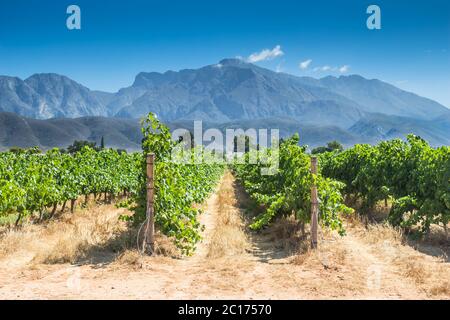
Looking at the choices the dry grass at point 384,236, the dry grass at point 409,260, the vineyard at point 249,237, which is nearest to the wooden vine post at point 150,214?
the vineyard at point 249,237

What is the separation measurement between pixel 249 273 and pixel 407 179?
791 cm

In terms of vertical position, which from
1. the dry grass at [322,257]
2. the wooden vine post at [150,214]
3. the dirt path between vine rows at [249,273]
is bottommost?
the dirt path between vine rows at [249,273]

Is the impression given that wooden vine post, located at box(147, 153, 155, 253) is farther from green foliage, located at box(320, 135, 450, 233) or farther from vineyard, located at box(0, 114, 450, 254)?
green foliage, located at box(320, 135, 450, 233)

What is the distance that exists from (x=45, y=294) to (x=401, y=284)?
6195 millimetres

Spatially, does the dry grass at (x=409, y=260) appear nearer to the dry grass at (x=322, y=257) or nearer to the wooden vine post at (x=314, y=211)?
the dry grass at (x=322, y=257)

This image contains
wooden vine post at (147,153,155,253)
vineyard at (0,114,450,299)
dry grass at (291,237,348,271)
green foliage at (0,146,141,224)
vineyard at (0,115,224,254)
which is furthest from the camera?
green foliage at (0,146,141,224)

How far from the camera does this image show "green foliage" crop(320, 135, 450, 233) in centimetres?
1034

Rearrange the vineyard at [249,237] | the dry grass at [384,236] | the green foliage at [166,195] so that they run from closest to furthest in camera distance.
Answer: the vineyard at [249,237], the green foliage at [166,195], the dry grass at [384,236]

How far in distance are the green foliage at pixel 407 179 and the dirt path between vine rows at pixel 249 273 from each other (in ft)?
3.99

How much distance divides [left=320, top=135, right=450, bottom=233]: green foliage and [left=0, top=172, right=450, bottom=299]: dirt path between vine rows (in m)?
1.22

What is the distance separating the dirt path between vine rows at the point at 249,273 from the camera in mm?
6734

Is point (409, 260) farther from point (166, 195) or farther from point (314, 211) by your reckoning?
point (166, 195)

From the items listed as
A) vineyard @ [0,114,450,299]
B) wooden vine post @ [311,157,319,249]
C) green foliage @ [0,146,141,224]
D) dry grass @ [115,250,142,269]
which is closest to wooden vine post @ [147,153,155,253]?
vineyard @ [0,114,450,299]
